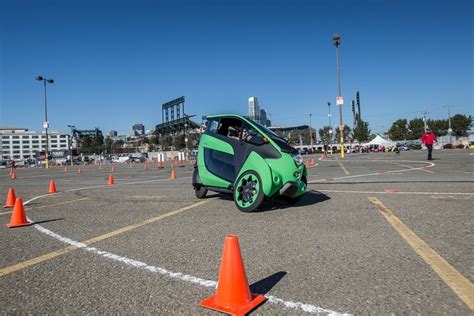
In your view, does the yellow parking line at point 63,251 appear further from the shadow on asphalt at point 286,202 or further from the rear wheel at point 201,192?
the rear wheel at point 201,192

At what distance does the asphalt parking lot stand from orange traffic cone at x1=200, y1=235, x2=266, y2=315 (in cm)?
8

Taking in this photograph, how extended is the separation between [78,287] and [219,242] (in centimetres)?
181

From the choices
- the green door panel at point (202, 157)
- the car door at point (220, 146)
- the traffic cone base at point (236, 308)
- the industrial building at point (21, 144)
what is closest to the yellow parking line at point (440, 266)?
the traffic cone base at point (236, 308)

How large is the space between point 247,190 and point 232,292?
4097 millimetres

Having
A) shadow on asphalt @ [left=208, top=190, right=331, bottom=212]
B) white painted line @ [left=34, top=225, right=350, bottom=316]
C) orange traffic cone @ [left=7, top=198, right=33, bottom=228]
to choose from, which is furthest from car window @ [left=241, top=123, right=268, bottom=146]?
orange traffic cone @ [left=7, top=198, right=33, bottom=228]

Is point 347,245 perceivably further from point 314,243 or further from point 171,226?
point 171,226

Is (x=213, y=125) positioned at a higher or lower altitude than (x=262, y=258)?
higher

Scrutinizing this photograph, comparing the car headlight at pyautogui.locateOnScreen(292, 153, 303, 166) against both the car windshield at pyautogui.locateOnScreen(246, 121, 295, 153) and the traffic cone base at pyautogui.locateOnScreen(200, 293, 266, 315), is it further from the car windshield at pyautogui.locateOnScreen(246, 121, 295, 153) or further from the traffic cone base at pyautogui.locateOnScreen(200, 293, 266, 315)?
the traffic cone base at pyautogui.locateOnScreen(200, 293, 266, 315)

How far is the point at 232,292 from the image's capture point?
276cm

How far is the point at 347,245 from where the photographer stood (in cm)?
430

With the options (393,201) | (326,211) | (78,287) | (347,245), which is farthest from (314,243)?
(393,201)

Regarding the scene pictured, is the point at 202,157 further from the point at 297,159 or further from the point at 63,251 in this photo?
the point at 63,251

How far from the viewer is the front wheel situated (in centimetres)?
654

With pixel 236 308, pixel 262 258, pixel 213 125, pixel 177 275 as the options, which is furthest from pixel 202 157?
pixel 236 308
